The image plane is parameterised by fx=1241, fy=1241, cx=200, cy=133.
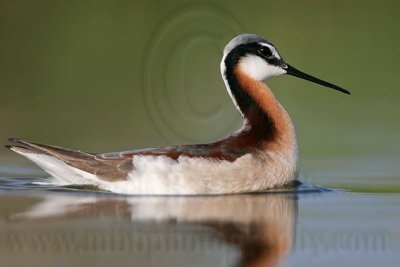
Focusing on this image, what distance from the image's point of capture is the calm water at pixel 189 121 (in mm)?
10938

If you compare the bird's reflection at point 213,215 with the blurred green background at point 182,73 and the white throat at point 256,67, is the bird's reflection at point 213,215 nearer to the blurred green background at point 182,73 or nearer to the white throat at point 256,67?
the white throat at point 256,67

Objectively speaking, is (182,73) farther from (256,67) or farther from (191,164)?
(191,164)

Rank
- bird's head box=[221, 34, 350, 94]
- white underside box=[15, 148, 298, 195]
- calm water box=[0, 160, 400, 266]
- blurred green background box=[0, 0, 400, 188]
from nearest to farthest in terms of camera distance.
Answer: calm water box=[0, 160, 400, 266]
white underside box=[15, 148, 298, 195]
bird's head box=[221, 34, 350, 94]
blurred green background box=[0, 0, 400, 188]

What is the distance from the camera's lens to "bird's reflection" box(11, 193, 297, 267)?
1088 centimetres

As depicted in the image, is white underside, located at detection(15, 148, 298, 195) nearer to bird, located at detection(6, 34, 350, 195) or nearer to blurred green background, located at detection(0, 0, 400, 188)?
bird, located at detection(6, 34, 350, 195)

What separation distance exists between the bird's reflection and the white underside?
19cm

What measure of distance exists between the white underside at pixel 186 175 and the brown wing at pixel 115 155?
56 millimetres

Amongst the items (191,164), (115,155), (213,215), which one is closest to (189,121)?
(115,155)

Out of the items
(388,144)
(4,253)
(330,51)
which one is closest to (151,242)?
(4,253)

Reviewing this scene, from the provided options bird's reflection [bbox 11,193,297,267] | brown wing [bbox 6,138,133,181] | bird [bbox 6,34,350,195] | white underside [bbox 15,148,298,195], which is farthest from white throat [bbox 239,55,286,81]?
brown wing [bbox 6,138,133,181]

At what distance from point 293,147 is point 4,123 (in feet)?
20.1

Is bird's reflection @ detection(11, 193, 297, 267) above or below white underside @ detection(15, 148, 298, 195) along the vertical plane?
below

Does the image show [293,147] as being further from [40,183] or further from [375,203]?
[40,183]

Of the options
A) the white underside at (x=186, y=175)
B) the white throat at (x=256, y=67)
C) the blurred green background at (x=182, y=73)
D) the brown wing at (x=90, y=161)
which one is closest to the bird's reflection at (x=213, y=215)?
the white underside at (x=186, y=175)
